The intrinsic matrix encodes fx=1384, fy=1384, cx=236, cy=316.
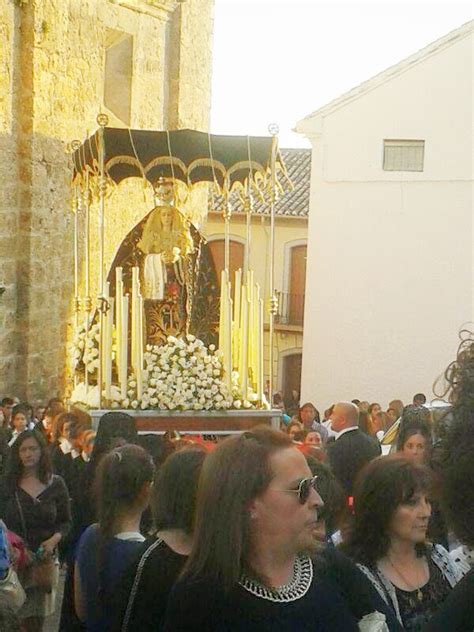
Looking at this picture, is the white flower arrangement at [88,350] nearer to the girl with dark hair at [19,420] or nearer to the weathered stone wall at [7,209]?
the girl with dark hair at [19,420]

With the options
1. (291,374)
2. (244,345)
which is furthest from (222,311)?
(291,374)

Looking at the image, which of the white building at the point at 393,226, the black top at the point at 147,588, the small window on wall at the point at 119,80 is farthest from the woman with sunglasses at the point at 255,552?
the white building at the point at 393,226

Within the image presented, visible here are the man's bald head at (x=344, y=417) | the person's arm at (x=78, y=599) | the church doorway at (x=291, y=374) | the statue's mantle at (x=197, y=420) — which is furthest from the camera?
the church doorway at (x=291, y=374)

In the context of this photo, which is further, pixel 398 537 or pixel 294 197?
pixel 294 197

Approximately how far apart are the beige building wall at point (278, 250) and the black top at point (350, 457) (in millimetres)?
24415

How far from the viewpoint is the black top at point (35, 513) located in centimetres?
761

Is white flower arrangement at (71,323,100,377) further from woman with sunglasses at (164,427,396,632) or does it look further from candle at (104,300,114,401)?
woman with sunglasses at (164,427,396,632)

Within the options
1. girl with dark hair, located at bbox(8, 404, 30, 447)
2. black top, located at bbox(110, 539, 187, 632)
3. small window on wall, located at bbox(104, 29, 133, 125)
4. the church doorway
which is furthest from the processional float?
the church doorway

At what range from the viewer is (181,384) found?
14141 millimetres

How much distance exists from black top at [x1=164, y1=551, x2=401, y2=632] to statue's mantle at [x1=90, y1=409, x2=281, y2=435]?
1017 cm

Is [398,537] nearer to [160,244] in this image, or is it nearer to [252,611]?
[252,611]

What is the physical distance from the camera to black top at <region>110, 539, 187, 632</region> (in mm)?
4047

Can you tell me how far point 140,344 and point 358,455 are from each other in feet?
27.5

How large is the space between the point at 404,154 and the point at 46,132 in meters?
8.45
